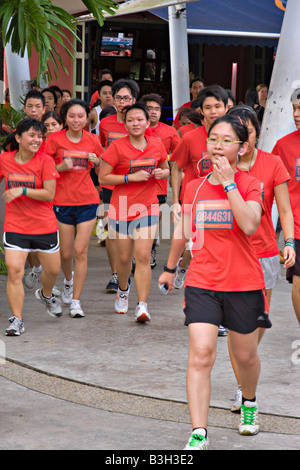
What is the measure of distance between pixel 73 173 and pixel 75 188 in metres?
0.14

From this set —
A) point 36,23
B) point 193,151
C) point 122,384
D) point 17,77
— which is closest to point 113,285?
point 193,151

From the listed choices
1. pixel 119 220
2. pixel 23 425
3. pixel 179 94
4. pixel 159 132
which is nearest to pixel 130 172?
pixel 119 220

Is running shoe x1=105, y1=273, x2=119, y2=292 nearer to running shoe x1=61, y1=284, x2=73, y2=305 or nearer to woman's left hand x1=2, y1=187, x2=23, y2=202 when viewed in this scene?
running shoe x1=61, y1=284, x2=73, y2=305

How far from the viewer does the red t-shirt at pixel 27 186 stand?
24.4 ft

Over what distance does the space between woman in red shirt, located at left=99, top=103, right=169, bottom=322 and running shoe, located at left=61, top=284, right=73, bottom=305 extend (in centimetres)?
83

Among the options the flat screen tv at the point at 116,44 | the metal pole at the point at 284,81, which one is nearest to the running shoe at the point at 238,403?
the metal pole at the point at 284,81

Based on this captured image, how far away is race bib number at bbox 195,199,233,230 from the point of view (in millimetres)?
4688

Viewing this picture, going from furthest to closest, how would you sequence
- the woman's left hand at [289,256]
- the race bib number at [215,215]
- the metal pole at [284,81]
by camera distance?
the metal pole at [284,81]
the woman's left hand at [289,256]
the race bib number at [215,215]

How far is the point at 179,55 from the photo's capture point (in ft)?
57.0

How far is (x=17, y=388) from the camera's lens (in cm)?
598

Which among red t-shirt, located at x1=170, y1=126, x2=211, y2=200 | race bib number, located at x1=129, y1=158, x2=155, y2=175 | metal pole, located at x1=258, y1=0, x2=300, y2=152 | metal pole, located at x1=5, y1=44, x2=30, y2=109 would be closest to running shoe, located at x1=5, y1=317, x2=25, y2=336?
race bib number, located at x1=129, y1=158, x2=155, y2=175

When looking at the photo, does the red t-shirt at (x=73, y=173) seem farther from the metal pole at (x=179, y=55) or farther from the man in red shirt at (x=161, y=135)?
the metal pole at (x=179, y=55)

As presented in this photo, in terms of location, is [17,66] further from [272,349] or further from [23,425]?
[23,425]

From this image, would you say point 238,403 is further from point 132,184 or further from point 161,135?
point 161,135
